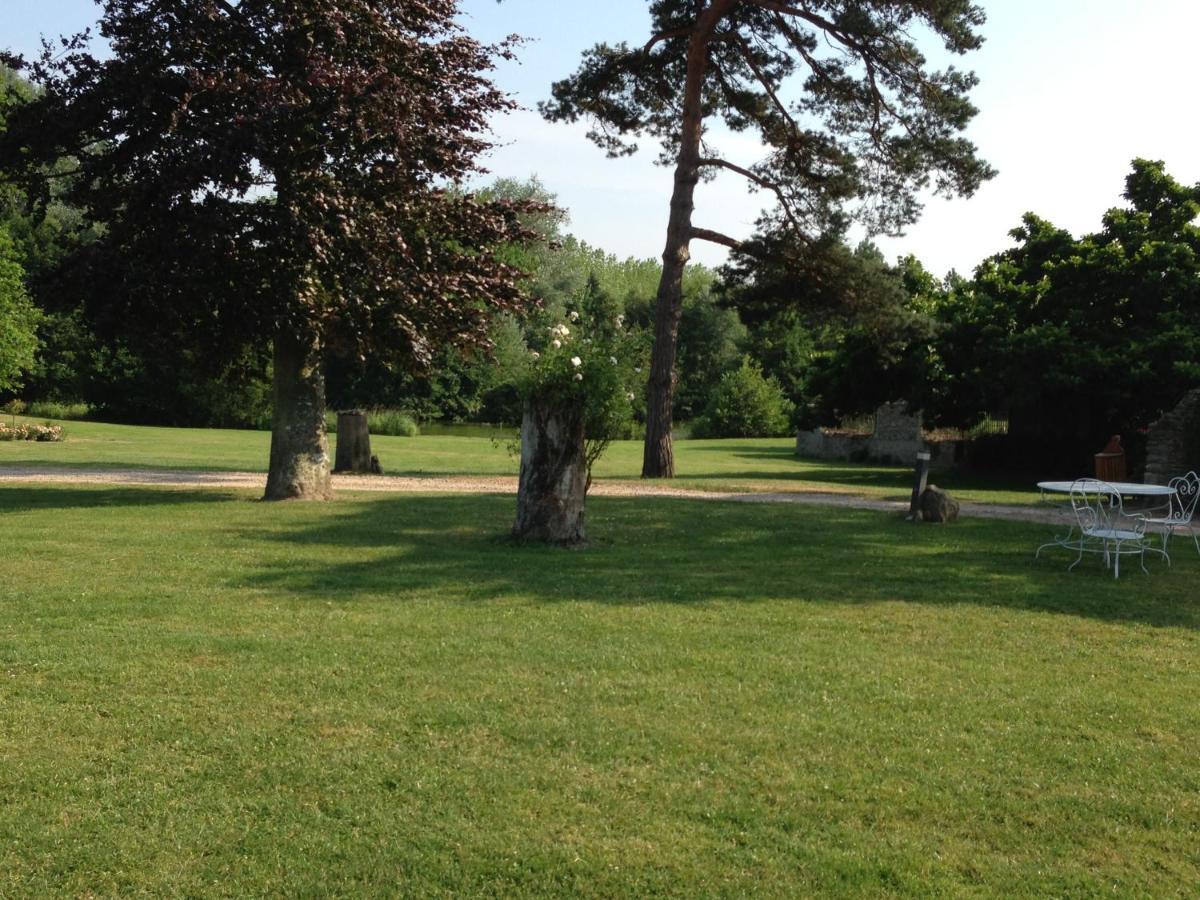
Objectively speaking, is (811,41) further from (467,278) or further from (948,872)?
(948,872)

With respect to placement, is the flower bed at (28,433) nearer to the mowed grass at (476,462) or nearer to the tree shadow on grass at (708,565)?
the mowed grass at (476,462)

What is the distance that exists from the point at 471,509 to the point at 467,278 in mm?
3350

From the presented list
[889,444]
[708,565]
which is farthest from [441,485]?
[889,444]

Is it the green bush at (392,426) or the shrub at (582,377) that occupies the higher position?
the shrub at (582,377)

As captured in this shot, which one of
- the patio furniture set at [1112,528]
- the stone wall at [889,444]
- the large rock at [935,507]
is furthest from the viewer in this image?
the stone wall at [889,444]

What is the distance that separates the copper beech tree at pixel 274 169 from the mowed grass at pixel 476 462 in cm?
333

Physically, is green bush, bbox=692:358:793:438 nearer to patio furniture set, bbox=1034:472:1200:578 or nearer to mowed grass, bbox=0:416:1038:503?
mowed grass, bbox=0:416:1038:503

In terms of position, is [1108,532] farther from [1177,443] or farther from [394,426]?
[394,426]

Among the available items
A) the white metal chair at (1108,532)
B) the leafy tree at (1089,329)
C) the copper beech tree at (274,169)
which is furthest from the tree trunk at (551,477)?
the leafy tree at (1089,329)

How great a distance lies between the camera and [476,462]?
98.4 ft

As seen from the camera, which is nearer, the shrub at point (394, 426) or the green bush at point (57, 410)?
the green bush at point (57, 410)

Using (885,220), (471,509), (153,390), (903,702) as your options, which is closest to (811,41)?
(885,220)

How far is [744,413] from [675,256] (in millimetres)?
31417

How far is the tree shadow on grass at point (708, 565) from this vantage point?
9773 millimetres
